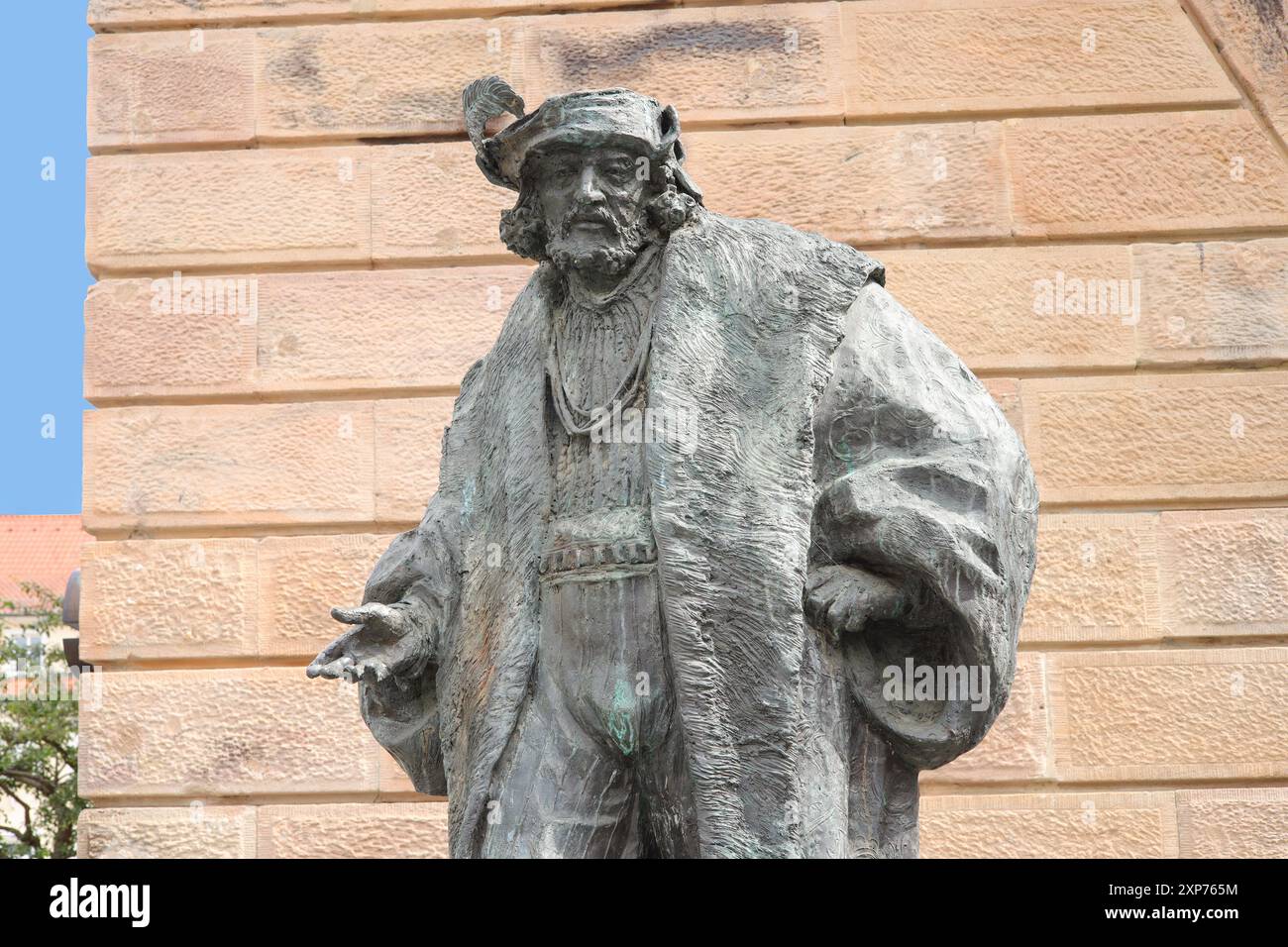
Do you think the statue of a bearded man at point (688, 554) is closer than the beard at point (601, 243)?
Yes

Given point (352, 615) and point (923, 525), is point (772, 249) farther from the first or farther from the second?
point (352, 615)

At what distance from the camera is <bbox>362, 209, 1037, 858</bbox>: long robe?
4523 mm

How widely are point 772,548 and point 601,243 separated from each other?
0.72m

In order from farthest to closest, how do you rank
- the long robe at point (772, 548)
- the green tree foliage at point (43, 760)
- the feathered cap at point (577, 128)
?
the green tree foliage at point (43, 760)
the feathered cap at point (577, 128)
the long robe at point (772, 548)

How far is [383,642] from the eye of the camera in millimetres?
4844

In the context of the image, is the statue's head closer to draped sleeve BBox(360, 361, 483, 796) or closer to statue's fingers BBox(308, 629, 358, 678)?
draped sleeve BBox(360, 361, 483, 796)

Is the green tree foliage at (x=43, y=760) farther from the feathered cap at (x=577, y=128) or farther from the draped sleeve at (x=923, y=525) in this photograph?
the draped sleeve at (x=923, y=525)

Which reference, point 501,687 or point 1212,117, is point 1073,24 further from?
point 501,687

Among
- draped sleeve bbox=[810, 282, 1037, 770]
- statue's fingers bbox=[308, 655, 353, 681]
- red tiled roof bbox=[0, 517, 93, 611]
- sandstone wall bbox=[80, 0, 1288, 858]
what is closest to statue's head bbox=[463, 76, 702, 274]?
draped sleeve bbox=[810, 282, 1037, 770]

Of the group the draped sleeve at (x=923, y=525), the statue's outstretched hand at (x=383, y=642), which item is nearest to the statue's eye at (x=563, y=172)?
the draped sleeve at (x=923, y=525)

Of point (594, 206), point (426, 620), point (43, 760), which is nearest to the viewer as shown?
point (594, 206)

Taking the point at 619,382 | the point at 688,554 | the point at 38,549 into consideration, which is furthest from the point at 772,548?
the point at 38,549

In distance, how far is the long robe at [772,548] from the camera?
14.8 ft

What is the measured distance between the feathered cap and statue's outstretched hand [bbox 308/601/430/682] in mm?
899
